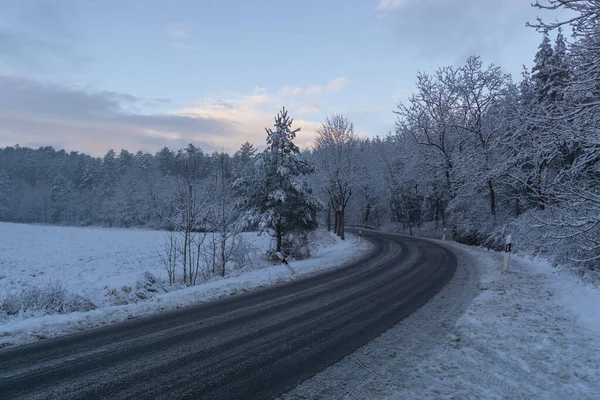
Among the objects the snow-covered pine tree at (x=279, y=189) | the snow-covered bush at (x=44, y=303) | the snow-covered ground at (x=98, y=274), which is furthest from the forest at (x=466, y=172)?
the snow-covered bush at (x=44, y=303)

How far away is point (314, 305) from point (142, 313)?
4.04 m

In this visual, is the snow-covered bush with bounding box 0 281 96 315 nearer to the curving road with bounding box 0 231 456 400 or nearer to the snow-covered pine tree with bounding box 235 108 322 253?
the curving road with bounding box 0 231 456 400

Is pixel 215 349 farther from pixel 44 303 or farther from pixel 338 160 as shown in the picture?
pixel 338 160

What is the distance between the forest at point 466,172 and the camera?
7.97 m

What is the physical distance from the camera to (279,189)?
57.7 feet

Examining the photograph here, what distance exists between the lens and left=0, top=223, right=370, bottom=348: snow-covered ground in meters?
7.22

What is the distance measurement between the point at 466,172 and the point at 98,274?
24.2 meters

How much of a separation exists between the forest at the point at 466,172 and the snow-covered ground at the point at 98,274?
334 centimetres

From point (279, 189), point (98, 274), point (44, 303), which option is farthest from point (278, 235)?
point (98, 274)

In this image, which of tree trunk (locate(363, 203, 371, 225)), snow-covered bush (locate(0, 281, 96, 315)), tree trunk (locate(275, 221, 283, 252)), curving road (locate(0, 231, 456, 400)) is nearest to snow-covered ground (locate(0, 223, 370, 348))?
snow-covered bush (locate(0, 281, 96, 315))

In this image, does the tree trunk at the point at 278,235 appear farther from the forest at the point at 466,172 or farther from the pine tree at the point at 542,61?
the pine tree at the point at 542,61

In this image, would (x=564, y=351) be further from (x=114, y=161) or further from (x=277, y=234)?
(x=114, y=161)

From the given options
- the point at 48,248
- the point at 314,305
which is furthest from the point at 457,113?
the point at 48,248

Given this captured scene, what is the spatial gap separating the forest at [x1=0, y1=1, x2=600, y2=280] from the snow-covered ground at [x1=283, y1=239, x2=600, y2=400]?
1.76 meters
